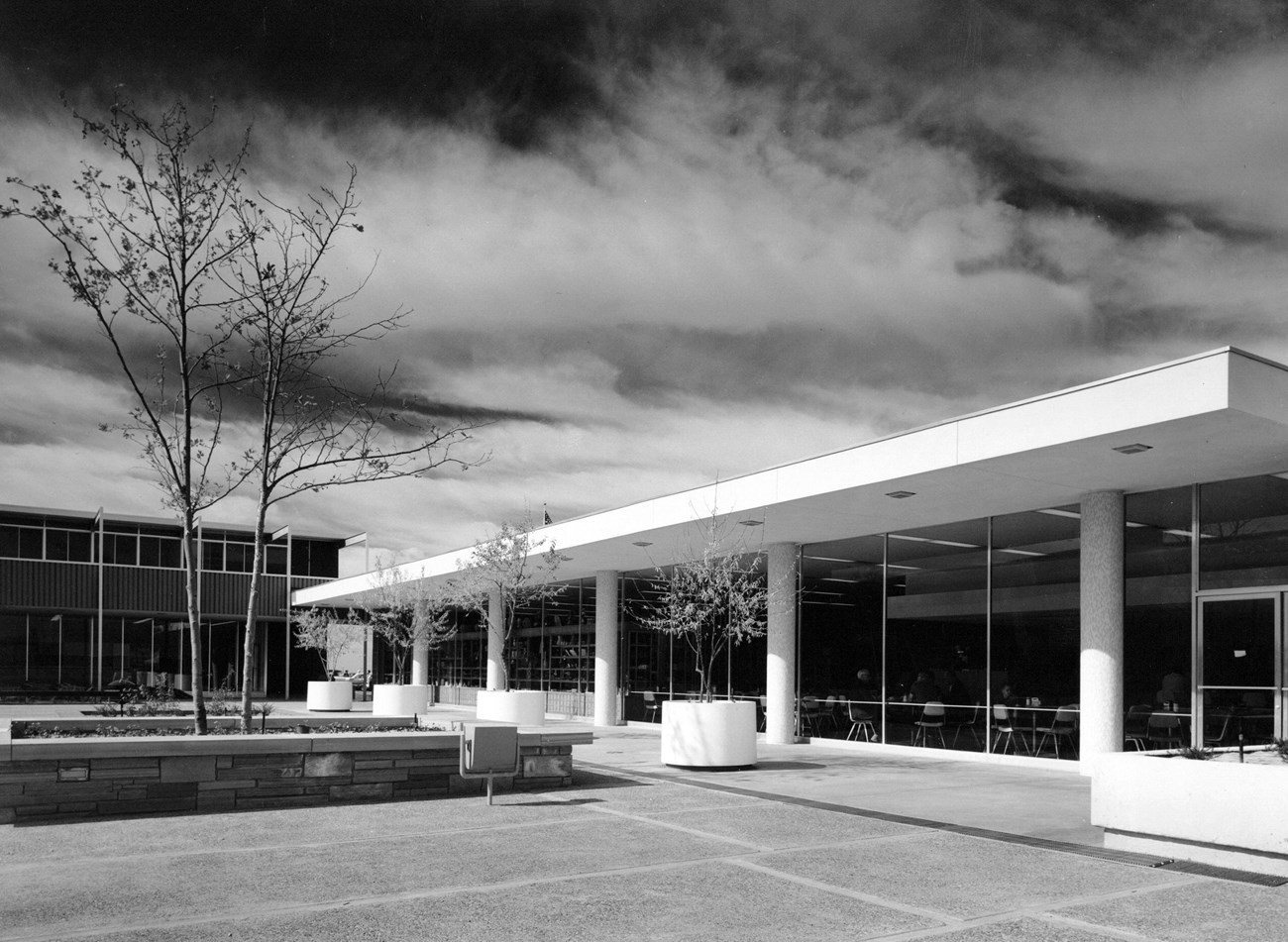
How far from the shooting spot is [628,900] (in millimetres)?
6996

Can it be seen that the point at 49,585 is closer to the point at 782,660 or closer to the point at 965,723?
the point at 782,660

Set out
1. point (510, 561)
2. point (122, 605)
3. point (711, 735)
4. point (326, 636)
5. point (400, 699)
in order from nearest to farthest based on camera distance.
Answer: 1. point (711, 735)
2. point (510, 561)
3. point (400, 699)
4. point (326, 636)
5. point (122, 605)

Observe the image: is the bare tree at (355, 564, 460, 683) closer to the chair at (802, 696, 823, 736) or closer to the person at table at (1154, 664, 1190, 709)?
the chair at (802, 696, 823, 736)

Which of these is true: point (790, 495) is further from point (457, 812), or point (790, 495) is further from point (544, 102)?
point (457, 812)

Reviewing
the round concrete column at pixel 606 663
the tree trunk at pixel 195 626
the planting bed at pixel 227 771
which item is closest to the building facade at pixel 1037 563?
the round concrete column at pixel 606 663

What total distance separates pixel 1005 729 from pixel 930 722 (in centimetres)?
184

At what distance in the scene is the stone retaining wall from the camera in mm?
10070

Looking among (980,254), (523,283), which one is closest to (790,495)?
(523,283)

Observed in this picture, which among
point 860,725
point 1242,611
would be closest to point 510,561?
point 860,725

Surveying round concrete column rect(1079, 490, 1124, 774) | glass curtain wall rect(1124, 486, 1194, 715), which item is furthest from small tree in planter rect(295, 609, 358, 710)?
glass curtain wall rect(1124, 486, 1194, 715)

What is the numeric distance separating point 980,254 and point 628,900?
54.8 ft

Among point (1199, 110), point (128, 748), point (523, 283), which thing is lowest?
point (128, 748)

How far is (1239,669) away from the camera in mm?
14242

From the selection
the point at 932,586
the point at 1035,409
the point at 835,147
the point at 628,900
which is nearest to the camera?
the point at 628,900
